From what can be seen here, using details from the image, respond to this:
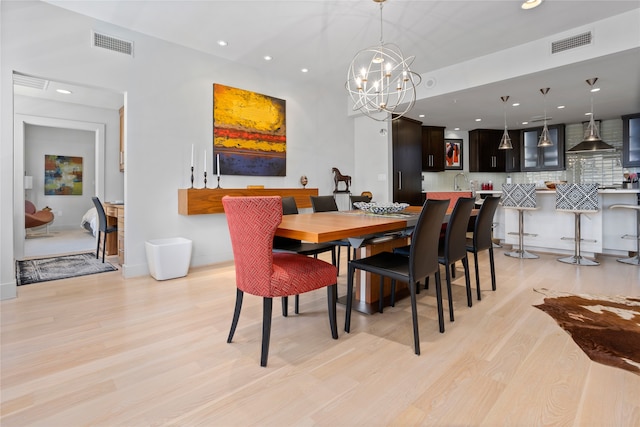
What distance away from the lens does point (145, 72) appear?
11.8ft

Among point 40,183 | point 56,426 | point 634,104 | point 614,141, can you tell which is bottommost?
point 56,426

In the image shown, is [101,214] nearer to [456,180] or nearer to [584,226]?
[584,226]

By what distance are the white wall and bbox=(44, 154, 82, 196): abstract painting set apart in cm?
350

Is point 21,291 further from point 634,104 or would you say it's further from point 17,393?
point 634,104

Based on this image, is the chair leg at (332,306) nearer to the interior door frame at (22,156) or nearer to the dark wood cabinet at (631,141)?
the interior door frame at (22,156)

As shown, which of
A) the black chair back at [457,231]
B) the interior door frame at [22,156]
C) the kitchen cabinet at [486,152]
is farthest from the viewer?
the kitchen cabinet at [486,152]

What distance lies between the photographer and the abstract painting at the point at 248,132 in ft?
13.8

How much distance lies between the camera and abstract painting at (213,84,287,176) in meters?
4.20

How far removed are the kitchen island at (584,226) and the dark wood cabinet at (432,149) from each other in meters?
2.72

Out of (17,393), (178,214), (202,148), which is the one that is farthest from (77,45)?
(17,393)

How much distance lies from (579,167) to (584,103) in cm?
230

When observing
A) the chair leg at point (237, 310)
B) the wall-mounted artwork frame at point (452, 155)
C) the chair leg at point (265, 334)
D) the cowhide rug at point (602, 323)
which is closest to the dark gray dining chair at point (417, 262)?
the chair leg at point (265, 334)

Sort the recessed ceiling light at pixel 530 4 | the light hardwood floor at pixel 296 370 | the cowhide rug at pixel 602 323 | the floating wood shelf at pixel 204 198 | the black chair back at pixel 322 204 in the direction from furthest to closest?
the floating wood shelf at pixel 204 198 < the black chair back at pixel 322 204 < the recessed ceiling light at pixel 530 4 < the cowhide rug at pixel 602 323 < the light hardwood floor at pixel 296 370


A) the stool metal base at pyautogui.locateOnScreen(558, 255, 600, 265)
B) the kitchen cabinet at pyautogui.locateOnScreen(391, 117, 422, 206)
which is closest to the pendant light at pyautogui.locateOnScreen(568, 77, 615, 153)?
the stool metal base at pyautogui.locateOnScreen(558, 255, 600, 265)
